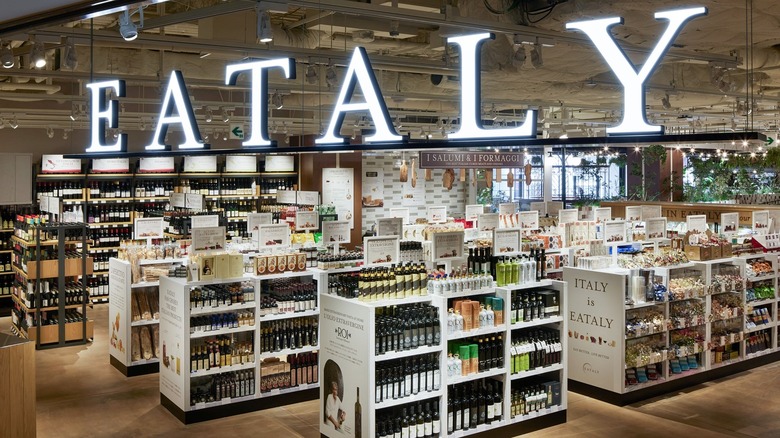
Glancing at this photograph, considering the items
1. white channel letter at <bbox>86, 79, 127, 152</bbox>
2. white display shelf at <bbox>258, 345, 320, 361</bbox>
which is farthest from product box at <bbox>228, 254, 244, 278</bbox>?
white channel letter at <bbox>86, 79, 127, 152</bbox>

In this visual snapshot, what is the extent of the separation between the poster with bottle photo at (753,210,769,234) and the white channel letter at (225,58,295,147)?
9.49 m

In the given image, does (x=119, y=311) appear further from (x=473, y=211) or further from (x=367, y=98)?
(x=473, y=211)

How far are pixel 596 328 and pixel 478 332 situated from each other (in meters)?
2.13

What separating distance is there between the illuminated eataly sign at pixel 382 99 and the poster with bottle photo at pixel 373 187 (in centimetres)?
1330

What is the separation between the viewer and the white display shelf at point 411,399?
6211 mm

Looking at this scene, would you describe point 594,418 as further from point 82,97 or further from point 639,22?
point 82,97

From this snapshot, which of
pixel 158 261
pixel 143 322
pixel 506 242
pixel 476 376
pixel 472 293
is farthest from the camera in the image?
pixel 158 261

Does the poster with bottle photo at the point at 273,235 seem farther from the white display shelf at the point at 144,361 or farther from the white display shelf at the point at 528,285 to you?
the white display shelf at the point at 528,285

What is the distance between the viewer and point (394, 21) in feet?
21.0

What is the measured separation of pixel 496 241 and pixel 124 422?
15.2 ft

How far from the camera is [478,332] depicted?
684 cm

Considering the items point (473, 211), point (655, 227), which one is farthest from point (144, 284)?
point (473, 211)

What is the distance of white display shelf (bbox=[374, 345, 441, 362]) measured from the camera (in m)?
6.20

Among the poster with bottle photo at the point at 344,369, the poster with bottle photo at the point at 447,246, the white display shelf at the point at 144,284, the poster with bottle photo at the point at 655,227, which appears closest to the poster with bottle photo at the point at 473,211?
the poster with bottle photo at the point at 655,227
